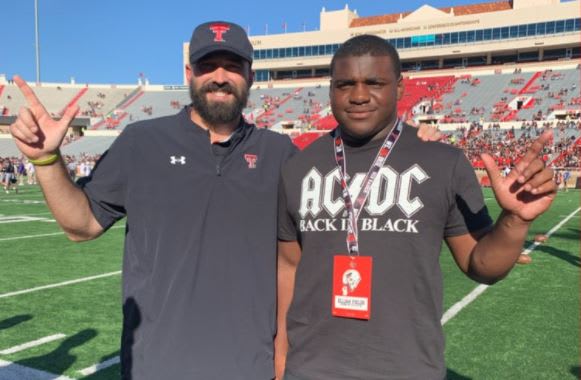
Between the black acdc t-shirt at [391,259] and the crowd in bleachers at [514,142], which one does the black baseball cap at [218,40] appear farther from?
the crowd in bleachers at [514,142]

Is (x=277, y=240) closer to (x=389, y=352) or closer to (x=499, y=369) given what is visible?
(x=389, y=352)

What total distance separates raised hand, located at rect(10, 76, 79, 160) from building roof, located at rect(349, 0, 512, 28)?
205ft

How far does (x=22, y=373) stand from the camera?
410cm

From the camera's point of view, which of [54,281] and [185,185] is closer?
[185,185]

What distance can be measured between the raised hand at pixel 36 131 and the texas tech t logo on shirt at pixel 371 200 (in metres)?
0.96

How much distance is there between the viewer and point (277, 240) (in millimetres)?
2299

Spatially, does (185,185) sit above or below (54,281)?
above

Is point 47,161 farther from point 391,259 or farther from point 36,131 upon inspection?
point 391,259

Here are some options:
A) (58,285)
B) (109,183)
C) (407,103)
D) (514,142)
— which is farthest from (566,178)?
(109,183)

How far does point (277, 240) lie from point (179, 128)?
66cm

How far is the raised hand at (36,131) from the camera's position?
1.88 meters

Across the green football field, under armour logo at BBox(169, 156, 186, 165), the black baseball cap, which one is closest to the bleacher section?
the green football field

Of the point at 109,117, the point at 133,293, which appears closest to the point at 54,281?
the point at 133,293

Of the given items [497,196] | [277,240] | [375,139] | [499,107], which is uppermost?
[499,107]
